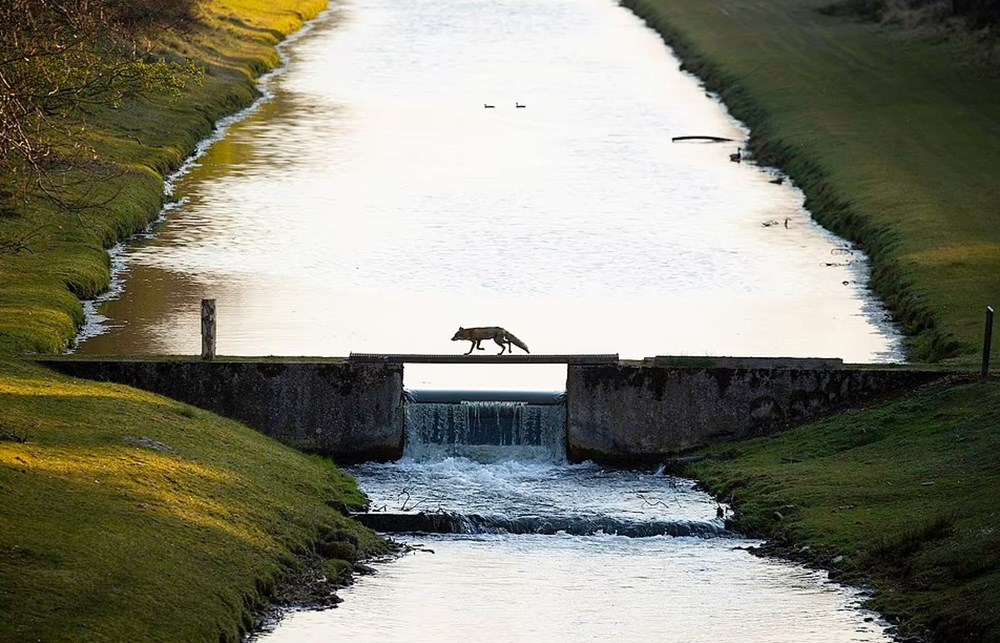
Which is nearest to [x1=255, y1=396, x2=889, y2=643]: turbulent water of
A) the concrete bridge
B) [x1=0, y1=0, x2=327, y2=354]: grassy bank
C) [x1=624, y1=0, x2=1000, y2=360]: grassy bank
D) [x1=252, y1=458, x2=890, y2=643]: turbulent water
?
[x1=252, y1=458, x2=890, y2=643]: turbulent water

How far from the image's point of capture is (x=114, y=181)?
56.9 m

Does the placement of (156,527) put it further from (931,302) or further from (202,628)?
(931,302)

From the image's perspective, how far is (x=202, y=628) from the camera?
2442cm

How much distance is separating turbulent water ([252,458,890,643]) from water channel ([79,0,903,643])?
2.1 inches

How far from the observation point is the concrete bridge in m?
35.6

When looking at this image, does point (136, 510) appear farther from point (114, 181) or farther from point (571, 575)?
point (114, 181)

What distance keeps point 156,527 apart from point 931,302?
2302cm

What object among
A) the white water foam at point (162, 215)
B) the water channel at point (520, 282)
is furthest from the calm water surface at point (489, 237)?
the white water foam at point (162, 215)

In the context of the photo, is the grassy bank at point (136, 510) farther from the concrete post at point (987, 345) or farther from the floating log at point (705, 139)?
the floating log at point (705, 139)

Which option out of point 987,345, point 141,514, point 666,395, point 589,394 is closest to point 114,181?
point 589,394

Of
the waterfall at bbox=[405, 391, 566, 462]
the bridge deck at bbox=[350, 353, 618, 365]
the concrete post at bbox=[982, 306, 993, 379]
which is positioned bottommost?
the waterfall at bbox=[405, 391, 566, 462]

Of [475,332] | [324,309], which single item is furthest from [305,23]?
[475,332]

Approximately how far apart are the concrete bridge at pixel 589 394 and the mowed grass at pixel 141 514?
1.23m

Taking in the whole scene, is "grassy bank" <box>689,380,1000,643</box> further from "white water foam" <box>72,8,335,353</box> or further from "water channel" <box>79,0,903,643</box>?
"white water foam" <box>72,8,335,353</box>
